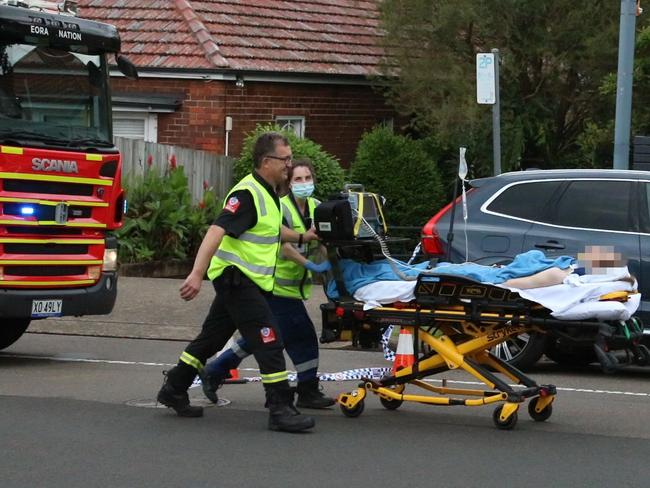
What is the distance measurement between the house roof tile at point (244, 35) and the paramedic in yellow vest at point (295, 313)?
11.9 metres

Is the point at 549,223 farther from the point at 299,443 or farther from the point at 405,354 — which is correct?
the point at 299,443

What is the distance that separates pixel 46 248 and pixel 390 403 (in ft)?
12.3

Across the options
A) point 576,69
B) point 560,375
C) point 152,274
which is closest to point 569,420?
point 560,375

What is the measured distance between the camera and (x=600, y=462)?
26.2 ft

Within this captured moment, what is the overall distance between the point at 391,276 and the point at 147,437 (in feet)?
6.13

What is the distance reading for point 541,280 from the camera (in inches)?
339

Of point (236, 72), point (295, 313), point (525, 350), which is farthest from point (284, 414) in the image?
point (236, 72)

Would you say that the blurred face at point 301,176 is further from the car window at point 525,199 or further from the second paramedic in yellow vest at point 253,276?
the car window at point 525,199

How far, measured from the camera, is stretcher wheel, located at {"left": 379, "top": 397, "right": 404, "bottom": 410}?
9.53 metres

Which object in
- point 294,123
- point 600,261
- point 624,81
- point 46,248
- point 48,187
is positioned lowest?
point 46,248

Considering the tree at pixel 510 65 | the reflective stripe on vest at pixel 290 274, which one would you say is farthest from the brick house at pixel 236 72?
the reflective stripe on vest at pixel 290 274

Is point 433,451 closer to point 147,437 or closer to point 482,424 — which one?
point 482,424

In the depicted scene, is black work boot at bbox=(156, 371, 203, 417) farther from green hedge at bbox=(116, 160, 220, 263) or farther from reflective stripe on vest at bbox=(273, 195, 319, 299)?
green hedge at bbox=(116, 160, 220, 263)

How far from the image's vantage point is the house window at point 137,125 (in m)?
22.0
